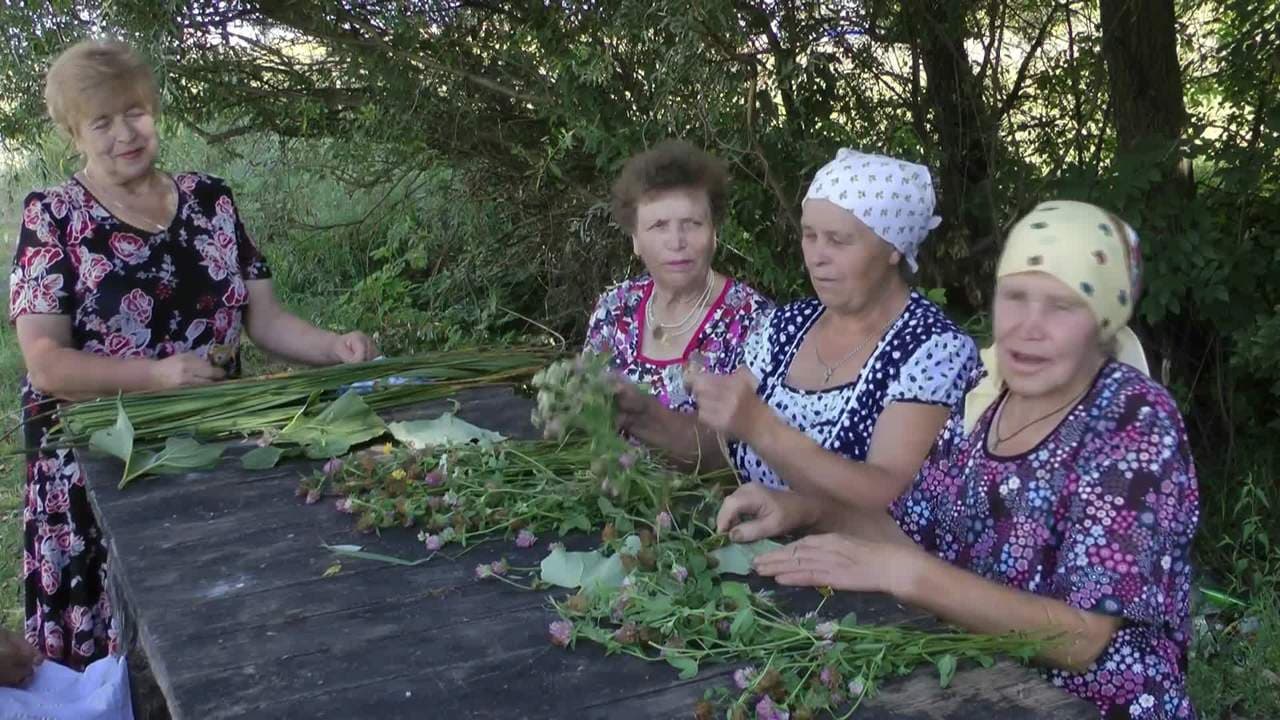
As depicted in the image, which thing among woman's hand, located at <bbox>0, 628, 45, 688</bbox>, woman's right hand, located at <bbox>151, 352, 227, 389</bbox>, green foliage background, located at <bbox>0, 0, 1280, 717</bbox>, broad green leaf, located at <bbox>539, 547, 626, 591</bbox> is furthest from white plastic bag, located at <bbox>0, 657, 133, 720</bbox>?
green foliage background, located at <bbox>0, 0, 1280, 717</bbox>

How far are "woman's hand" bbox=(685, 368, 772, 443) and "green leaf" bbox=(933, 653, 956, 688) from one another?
0.68 metres

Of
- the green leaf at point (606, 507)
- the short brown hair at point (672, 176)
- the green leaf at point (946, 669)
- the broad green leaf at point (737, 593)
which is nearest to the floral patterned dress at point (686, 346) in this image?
the short brown hair at point (672, 176)

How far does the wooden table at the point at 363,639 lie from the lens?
150cm

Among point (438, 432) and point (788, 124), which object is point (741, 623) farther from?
point (788, 124)

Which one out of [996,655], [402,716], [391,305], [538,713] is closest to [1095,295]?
[996,655]

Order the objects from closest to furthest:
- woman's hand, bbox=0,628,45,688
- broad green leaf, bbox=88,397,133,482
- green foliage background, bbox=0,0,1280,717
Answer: woman's hand, bbox=0,628,45,688 → broad green leaf, bbox=88,397,133,482 → green foliage background, bbox=0,0,1280,717

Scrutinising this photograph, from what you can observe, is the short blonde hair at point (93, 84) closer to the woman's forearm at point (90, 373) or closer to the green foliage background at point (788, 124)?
→ the woman's forearm at point (90, 373)

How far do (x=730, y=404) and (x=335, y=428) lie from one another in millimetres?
998

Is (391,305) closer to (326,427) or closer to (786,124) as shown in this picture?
(786,124)

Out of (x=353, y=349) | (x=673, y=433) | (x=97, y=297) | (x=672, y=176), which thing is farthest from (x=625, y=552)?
(x=97, y=297)

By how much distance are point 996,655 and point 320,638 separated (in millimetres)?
912

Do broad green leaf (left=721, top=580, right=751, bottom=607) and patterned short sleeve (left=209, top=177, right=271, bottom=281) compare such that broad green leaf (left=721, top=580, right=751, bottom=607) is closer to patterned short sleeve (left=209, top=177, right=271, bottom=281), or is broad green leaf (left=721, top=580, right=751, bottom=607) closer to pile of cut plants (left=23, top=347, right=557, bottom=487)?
pile of cut plants (left=23, top=347, right=557, bottom=487)

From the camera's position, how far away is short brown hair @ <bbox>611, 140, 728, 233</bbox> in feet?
10.5

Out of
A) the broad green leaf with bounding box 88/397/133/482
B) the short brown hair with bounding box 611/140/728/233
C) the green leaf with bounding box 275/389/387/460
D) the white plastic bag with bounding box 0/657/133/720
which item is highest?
the short brown hair with bounding box 611/140/728/233
